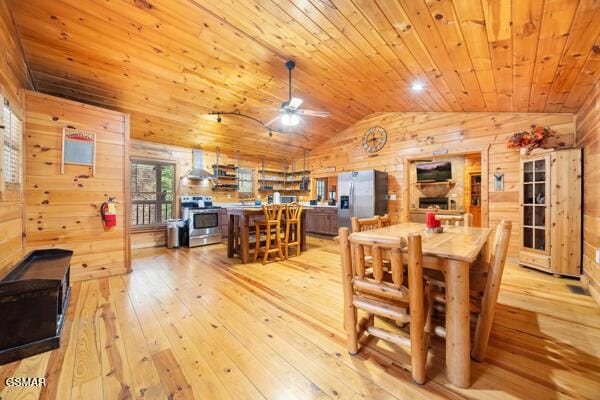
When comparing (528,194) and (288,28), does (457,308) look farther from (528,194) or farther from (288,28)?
(528,194)

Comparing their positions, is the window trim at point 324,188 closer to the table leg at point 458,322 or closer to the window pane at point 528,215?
the window pane at point 528,215

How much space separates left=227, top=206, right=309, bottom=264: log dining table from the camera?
382cm

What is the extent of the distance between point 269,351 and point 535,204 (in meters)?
4.21

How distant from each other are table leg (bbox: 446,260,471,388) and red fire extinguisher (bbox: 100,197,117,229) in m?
3.85

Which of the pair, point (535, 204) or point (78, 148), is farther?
point (535, 204)

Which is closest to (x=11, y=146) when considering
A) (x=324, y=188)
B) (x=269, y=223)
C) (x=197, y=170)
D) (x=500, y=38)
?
(x=269, y=223)

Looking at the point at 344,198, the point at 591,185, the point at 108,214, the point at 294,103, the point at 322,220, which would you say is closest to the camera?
the point at 591,185

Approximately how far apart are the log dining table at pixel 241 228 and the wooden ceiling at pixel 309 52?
2072 millimetres

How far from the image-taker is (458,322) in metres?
1.33

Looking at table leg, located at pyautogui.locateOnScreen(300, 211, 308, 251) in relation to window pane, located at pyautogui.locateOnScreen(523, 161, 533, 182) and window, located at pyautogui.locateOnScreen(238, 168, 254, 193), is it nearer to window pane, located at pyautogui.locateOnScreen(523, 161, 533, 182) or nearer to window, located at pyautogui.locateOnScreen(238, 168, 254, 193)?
window, located at pyautogui.locateOnScreen(238, 168, 254, 193)

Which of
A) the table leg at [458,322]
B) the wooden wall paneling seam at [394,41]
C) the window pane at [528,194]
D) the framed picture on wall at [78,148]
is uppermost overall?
the wooden wall paneling seam at [394,41]

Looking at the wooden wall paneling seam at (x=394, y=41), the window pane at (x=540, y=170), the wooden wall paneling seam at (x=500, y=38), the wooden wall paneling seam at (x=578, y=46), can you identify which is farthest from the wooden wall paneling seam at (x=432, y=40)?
the window pane at (x=540, y=170)

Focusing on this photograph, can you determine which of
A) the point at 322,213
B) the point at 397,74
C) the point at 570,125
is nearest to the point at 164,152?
the point at 322,213

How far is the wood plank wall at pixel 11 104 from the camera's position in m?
1.95
